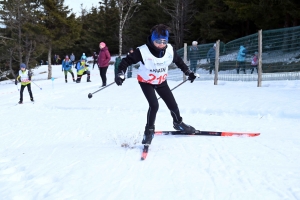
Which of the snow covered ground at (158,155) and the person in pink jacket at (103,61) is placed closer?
the snow covered ground at (158,155)

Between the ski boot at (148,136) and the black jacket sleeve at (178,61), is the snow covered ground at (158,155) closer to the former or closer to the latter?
the ski boot at (148,136)

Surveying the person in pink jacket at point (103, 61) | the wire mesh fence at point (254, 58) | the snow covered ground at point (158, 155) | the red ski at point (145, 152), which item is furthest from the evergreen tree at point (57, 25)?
the red ski at point (145, 152)

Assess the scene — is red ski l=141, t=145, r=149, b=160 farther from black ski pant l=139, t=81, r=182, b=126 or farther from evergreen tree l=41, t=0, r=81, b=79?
evergreen tree l=41, t=0, r=81, b=79

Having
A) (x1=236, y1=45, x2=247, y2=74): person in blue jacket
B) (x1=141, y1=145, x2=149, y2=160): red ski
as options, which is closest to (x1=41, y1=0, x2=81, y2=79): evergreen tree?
(x1=236, y1=45, x2=247, y2=74): person in blue jacket

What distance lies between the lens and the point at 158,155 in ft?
13.9

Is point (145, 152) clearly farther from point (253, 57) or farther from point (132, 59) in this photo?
point (253, 57)

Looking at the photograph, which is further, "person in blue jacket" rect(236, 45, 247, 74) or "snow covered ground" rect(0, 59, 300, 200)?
"person in blue jacket" rect(236, 45, 247, 74)

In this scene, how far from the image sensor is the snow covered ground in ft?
10.1

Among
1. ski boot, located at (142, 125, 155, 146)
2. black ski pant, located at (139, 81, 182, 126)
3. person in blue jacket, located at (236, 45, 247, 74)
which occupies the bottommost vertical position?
ski boot, located at (142, 125, 155, 146)

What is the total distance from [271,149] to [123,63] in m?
2.43

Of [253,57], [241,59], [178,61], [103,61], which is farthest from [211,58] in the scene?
[178,61]

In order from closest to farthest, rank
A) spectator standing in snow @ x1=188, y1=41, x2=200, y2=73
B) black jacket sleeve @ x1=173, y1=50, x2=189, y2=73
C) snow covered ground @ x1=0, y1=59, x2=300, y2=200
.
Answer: snow covered ground @ x1=0, y1=59, x2=300, y2=200 < black jacket sleeve @ x1=173, y1=50, x2=189, y2=73 < spectator standing in snow @ x1=188, y1=41, x2=200, y2=73

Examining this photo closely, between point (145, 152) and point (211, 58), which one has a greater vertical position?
point (211, 58)

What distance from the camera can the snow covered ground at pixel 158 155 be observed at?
121 inches
